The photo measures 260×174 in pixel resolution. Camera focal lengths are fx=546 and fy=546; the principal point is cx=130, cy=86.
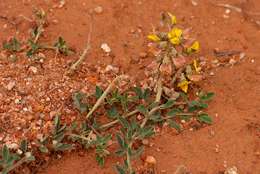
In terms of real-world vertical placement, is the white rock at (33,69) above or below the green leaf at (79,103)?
above

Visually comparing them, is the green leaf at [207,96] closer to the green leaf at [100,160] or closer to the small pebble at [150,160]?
the small pebble at [150,160]

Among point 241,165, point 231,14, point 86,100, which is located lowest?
point 241,165

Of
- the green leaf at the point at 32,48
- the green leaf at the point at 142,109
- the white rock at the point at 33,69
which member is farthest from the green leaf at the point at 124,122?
the green leaf at the point at 32,48

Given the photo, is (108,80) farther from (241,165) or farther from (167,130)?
(241,165)

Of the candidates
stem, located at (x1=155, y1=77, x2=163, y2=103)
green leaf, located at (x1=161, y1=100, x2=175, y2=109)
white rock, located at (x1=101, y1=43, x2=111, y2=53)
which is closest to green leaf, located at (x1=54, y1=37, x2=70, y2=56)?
white rock, located at (x1=101, y1=43, x2=111, y2=53)

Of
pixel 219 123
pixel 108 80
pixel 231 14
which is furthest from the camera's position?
pixel 231 14

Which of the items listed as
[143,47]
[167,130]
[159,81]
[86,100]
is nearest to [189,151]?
[167,130]

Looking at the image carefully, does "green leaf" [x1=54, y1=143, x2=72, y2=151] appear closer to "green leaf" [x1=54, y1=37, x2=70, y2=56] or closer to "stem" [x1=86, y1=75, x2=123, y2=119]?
"stem" [x1=86, y1=75, x2=123, y2=119]

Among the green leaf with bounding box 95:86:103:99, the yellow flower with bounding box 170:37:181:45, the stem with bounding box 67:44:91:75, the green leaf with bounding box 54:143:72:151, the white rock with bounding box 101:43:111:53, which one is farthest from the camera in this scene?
the white rock with bounding box 101:43:111:53

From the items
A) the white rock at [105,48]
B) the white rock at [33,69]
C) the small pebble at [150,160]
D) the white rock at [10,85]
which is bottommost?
the small pebble at [150,160]
